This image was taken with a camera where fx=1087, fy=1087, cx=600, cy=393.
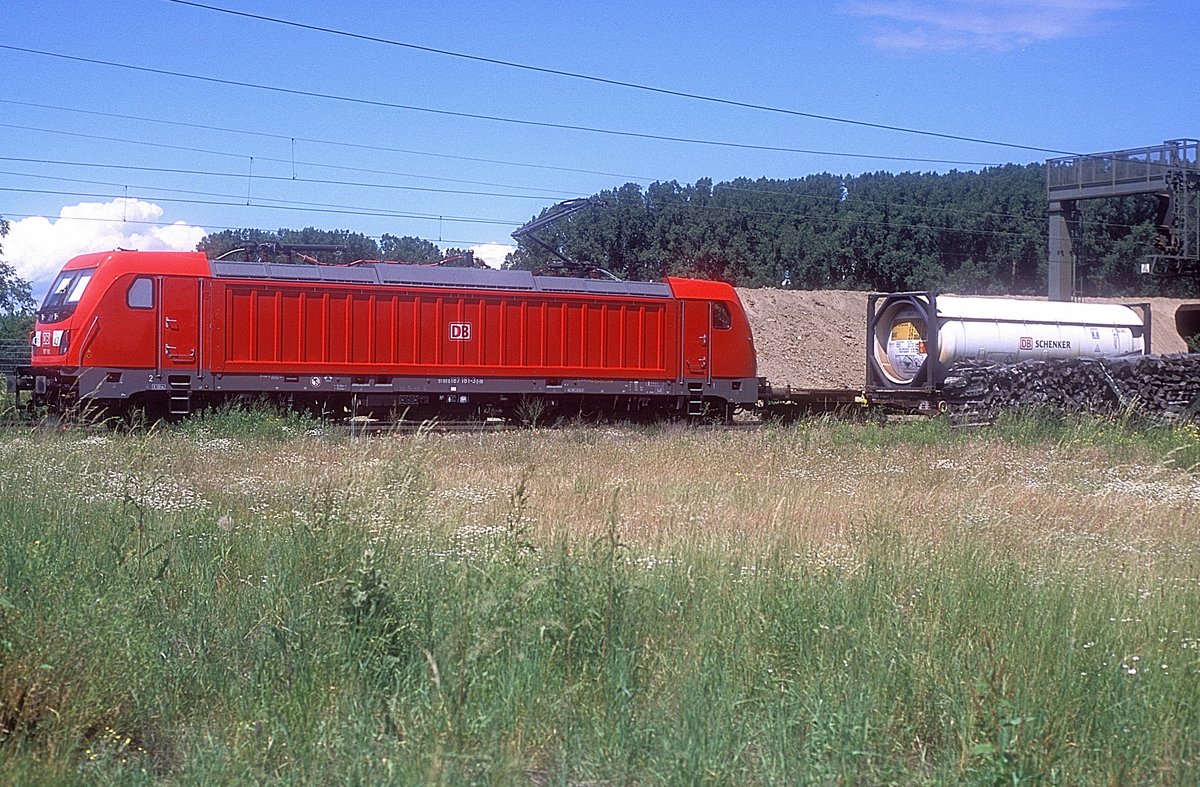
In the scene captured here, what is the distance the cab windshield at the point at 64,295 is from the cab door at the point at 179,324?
5.00 ft

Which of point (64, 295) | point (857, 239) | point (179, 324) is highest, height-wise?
point (857, 239)

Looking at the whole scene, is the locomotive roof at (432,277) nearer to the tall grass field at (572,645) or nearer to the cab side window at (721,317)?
the cab side window at (721,317)

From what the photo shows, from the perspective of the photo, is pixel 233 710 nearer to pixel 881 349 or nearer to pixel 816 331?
pixel 881 349

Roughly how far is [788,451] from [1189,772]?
12.0 m

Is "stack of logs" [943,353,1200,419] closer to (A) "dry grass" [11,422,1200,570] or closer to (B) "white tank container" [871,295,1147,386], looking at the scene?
(B) "white tank container" [871,295,1147,386]

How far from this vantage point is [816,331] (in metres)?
52.2

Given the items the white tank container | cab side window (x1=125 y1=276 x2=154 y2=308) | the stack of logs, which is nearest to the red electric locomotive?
cab side window (x1=125 y1=276 x2=154 y2=308)

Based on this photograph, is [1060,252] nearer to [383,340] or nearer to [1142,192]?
[1142,192]

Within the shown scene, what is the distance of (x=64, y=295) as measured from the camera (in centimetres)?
2139

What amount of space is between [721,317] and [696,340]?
0.98 metres

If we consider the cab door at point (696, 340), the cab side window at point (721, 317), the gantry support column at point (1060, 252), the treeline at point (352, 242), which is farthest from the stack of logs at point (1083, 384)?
the treeline at point (352, 242)

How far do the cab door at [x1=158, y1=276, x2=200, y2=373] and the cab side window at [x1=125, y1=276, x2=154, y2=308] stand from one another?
0.63ft

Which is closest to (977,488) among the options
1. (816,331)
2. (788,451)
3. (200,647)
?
(788,451)

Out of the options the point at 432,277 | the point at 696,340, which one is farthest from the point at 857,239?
the point at 432,277
